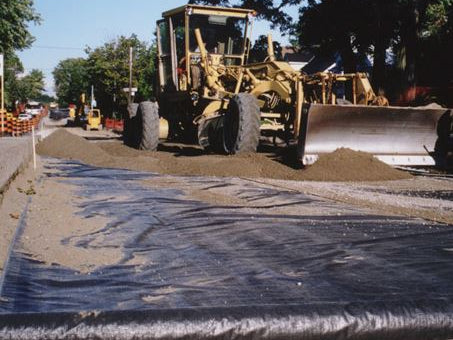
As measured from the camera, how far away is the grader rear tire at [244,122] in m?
10.9

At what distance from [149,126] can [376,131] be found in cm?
526

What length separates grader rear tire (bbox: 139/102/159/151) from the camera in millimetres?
13508

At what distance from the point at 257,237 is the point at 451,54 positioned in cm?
2418

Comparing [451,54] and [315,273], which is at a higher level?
[451,54]

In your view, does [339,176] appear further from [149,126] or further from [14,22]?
[14,22]

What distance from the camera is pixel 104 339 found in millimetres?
2441

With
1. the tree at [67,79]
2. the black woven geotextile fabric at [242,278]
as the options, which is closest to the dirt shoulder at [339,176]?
the black woven geotextile fabric at [242,278]

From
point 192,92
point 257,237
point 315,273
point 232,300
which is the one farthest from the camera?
point 192,92

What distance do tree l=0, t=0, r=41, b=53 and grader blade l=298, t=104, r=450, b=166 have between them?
2241 centimetres

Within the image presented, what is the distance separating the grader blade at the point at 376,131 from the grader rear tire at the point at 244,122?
1256mm

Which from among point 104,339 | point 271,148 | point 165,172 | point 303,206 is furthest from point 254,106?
point 104,339

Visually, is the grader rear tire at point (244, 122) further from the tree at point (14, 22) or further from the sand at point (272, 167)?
the tree at point (14, 22)

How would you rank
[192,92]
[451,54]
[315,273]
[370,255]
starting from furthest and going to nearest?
[451,54] < [192,92] < [370,255] < [315,273]

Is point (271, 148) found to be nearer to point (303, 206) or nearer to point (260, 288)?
point (303, 206)
